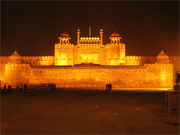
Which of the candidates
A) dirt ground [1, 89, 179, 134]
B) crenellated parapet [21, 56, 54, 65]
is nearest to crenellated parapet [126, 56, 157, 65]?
crenellated parapet [21, 56, 54, 65]

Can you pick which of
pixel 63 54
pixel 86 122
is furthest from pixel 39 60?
pixel 86 122

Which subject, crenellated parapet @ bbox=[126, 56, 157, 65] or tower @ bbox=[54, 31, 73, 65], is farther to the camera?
crenellated parapet @ bbox=[126, 56, 157, 65]

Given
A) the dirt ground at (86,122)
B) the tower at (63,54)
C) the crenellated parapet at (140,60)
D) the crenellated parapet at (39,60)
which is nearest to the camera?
the dirt ground at (86,122)

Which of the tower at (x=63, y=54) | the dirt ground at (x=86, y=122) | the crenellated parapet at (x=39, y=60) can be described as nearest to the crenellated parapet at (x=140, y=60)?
the tower at (x=63, y=54)

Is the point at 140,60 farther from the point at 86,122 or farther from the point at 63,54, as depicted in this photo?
the point at 86,122

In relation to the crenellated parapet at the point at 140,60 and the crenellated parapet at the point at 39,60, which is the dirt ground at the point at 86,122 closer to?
the crenellated parapet at the point at 140,60

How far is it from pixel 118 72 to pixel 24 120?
87.6ft

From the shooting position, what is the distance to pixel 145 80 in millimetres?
37438

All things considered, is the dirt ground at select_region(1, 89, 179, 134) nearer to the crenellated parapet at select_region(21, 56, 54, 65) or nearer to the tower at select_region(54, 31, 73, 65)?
the tower at select_region(54, 31, 73, 65)

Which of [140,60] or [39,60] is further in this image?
[39,60]

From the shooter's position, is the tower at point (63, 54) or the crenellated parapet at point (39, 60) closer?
the tower at point (63, 54)

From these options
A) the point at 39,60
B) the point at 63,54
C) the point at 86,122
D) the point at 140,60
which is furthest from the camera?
the point at 39,60

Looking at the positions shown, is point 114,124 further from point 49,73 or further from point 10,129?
point 49,73

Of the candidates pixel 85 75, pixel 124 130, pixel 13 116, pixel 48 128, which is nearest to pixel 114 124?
pixel 124 130
